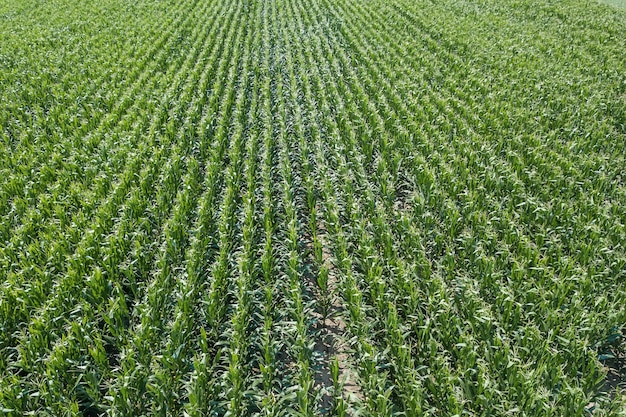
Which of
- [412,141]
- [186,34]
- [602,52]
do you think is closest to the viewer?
[412,141]

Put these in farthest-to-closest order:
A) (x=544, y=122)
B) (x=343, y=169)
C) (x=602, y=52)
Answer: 1. (x=602, y=52)
2. (x=544, y=122)
3. (x=343, y=169)

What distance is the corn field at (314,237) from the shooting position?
4.18 metres

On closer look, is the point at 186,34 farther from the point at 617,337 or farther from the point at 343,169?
the point at 617,337

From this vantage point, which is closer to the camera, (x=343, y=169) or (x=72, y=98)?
(x=343, y=169)

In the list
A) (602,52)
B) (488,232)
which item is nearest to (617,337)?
(488,232)

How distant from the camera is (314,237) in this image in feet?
19.7

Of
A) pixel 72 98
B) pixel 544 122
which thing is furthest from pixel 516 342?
pixel 72 98

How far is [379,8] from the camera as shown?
813 inches

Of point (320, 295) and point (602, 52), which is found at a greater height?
point (602, 52)

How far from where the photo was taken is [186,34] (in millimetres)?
16672

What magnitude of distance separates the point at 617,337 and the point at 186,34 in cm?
1588

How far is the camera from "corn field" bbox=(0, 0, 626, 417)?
4.18 metres

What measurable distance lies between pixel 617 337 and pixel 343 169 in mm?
4292

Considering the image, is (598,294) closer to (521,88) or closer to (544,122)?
(544,122)
